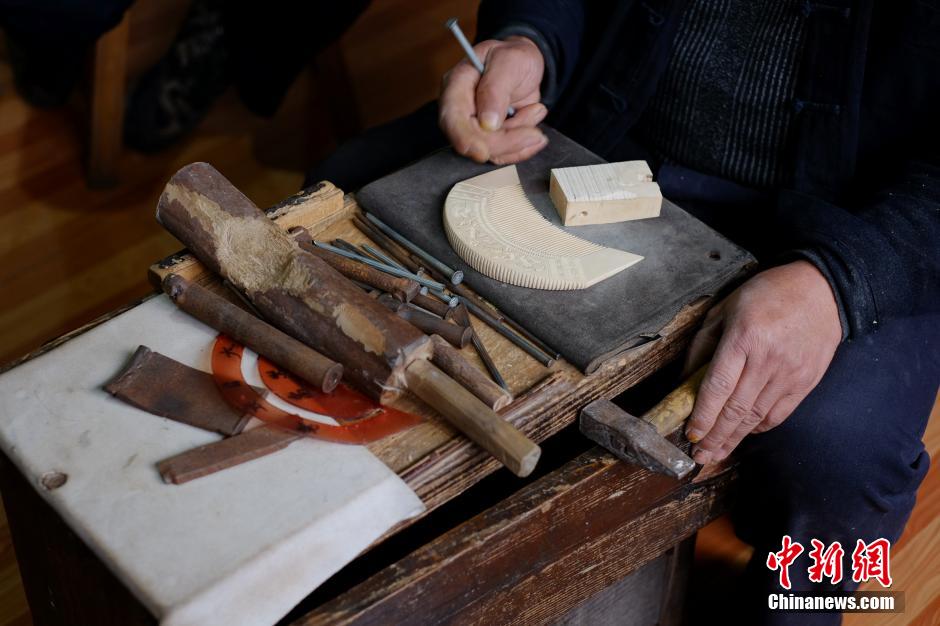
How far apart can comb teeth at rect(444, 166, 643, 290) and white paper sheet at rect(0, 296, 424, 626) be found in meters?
0.33

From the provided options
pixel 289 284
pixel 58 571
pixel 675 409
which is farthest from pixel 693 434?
pixel 58 571

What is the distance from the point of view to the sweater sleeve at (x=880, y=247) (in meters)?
1.25

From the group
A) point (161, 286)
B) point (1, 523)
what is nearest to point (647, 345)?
point (161, 286)

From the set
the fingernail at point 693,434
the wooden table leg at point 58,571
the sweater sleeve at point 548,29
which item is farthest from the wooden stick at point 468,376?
the sweater sleeve at point 548,29

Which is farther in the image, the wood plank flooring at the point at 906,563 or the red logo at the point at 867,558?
the wood plank flooring at the point at 906,563

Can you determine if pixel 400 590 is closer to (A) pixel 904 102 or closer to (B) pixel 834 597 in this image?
(B) pixel 834 597

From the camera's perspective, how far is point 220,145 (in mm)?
2795

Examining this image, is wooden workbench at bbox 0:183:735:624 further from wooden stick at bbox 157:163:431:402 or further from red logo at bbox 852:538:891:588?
red logo at bbox 852:538:891:588

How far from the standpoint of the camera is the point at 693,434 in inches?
47.2

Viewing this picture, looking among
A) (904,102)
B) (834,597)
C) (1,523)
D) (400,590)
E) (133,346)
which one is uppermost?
(904,102)

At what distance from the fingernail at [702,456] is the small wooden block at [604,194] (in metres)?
0.32

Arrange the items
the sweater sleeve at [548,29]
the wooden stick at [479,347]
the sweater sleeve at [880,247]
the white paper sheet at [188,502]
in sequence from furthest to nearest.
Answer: the sweater sleeve at [548,29] < the sweater sleeve at [880,247] < the wooden stick at [479,347] < the white paper sheet at [188,502]

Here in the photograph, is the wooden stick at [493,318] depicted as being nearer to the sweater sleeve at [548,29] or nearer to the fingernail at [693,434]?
the fingernail at [693,434]

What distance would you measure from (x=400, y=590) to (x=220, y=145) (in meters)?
2.02
